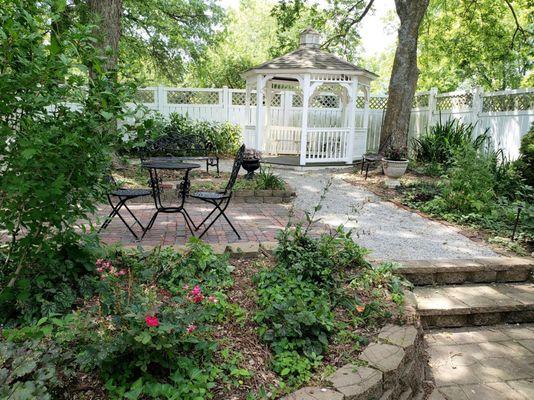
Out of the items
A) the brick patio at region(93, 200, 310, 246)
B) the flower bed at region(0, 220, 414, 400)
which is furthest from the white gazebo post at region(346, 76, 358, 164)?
the flower bed at region(0, 220, 414, 400)

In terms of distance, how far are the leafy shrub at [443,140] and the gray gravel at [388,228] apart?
265 cm

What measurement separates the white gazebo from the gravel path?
296 cm

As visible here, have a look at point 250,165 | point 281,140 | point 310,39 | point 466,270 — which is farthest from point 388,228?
point 310,39

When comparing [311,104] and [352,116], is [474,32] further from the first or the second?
[352,116]

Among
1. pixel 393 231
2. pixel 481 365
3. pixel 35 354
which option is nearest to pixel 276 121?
pixel 393 231

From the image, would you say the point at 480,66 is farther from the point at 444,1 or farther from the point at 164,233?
the point at 164,233

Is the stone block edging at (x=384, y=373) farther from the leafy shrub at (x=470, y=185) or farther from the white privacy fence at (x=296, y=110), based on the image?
the white privacy fence at (x=296, y=110)

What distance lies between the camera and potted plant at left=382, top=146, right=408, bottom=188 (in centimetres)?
770

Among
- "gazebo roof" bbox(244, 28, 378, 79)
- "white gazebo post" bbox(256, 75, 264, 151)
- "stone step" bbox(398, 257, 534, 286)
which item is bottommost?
"stone step" bbox(398, 257, 534, 286)

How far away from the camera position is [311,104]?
47.4 feet

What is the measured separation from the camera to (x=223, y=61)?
72.0 ft

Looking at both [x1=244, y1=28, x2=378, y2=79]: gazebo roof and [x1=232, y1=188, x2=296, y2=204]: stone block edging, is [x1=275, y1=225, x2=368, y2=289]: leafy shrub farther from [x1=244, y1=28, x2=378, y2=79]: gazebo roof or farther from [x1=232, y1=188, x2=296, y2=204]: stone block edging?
[x1=244, y1=28, x2=378, y2=79]: gazebo roof

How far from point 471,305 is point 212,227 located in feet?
9.09

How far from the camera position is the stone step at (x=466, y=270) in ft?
12.0
